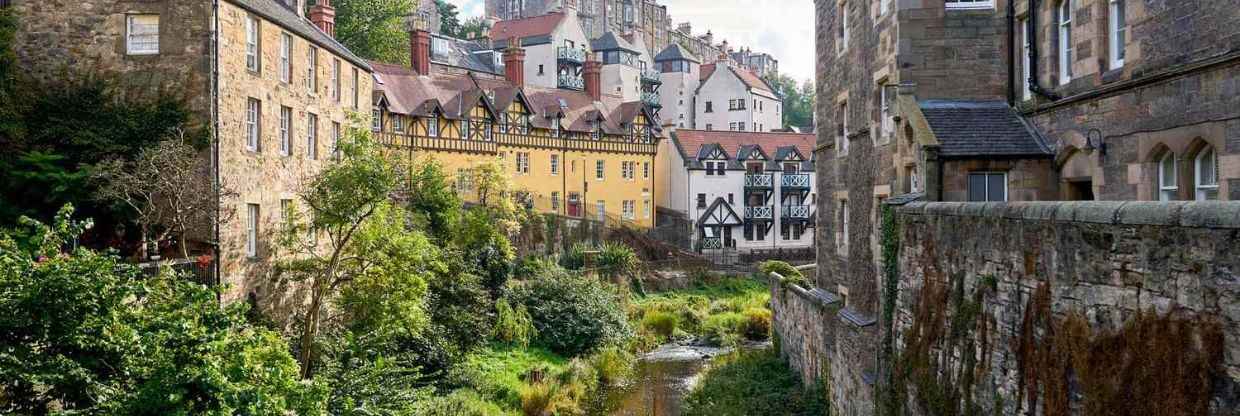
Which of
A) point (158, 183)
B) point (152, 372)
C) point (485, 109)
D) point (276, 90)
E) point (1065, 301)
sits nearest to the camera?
point (1065, 301)

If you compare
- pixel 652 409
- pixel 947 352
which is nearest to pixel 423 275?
pixel 652 409

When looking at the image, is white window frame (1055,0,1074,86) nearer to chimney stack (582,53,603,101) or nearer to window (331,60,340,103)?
window (331,60,340,103)

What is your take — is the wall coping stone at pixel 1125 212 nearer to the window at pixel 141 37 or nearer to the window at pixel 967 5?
the window at pixel 967 5

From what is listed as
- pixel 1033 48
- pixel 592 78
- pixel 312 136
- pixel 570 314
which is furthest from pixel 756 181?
pixel 1033 48

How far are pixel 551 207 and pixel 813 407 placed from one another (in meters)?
32.8

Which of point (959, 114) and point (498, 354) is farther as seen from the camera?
point (498, 354)

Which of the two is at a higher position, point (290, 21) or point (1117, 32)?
point (290, 21)

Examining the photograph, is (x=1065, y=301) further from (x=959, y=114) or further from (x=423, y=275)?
(x=423, y=275)

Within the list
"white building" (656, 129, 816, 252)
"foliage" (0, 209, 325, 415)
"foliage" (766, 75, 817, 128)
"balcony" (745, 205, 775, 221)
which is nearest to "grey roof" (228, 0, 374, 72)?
"foliage" (0, 209, 325, 415)

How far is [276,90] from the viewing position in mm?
24188

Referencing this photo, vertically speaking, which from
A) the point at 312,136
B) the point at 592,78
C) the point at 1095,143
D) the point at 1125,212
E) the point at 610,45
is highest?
the point at 610,45

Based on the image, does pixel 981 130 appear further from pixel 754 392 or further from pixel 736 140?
pixel 736 140

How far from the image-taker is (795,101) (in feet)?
368

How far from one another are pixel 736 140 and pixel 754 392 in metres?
38.2
